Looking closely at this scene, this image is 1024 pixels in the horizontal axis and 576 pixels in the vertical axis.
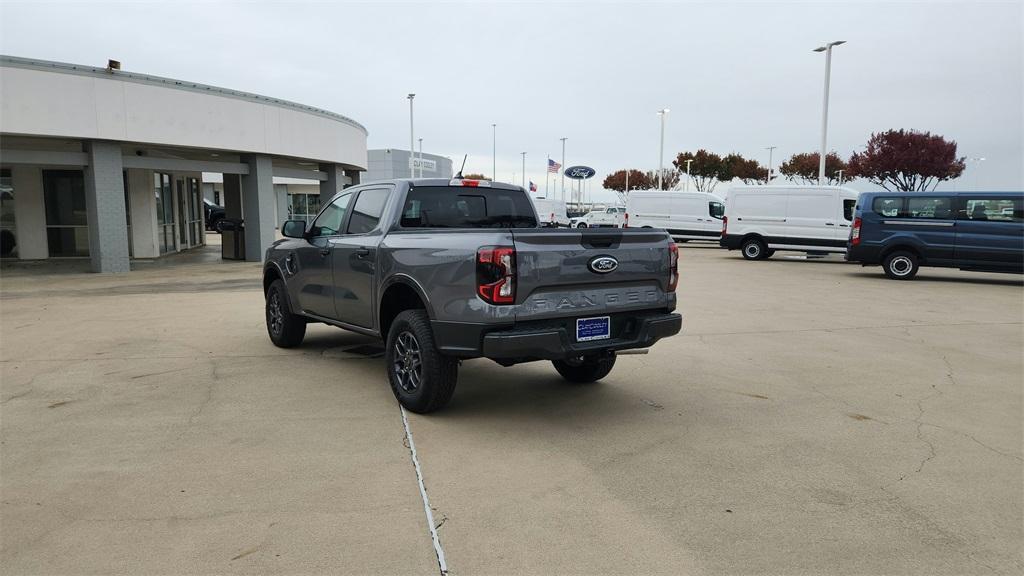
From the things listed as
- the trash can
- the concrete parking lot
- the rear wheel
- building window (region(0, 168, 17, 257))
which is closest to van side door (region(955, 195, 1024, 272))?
the rear wheel

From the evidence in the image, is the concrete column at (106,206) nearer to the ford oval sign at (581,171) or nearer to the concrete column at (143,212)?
the concrete column at (143,212)

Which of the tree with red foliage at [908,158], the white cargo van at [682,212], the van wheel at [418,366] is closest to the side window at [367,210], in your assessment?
the van wheel at [418,366]

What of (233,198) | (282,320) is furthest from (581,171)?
(282,320)

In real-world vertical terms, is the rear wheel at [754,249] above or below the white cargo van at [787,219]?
below

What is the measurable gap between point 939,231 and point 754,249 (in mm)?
6656

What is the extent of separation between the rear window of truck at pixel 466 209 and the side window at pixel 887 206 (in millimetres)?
11937

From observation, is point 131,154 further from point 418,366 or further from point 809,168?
point 809,168

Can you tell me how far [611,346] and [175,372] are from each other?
14.1ft

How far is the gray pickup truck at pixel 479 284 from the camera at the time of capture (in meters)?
4.51

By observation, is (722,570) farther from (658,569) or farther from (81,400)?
(81,400)

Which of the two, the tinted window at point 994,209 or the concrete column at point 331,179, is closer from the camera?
the tinted window at point 994,209

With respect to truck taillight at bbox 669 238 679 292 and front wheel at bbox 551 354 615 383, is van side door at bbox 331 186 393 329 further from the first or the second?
truck taillight at bbox 669 238 679 292

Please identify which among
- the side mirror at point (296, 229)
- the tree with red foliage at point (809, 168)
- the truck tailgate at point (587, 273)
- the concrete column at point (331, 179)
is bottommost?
the truck tailgate at point (587, 273)

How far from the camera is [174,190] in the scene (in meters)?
22.8
